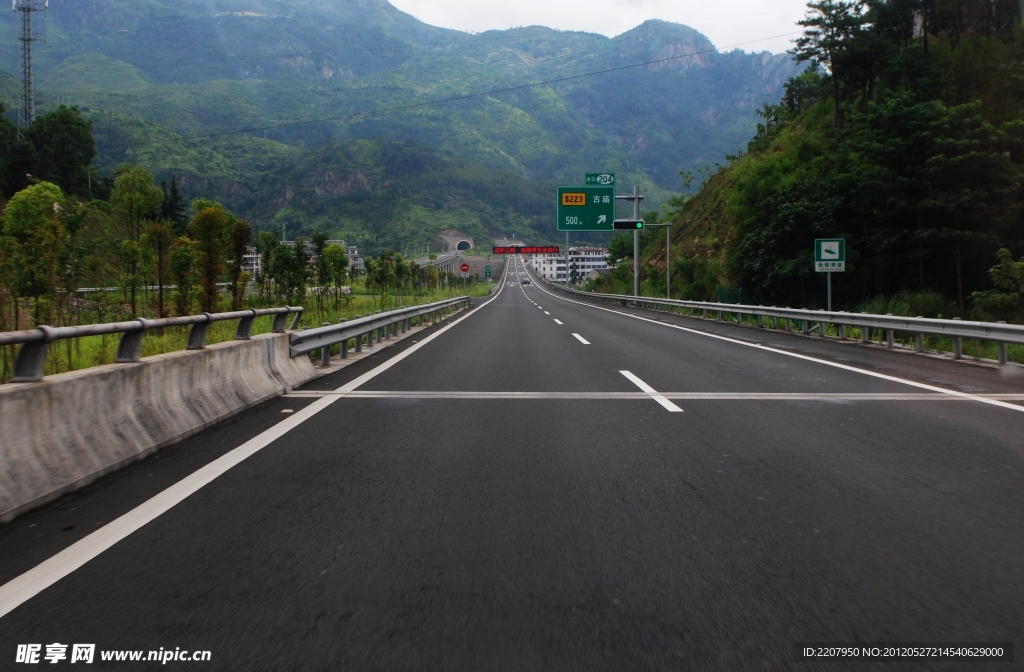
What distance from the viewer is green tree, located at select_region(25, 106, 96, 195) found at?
85.4 meters

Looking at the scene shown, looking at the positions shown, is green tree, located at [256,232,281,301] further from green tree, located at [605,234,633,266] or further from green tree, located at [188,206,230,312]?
green tree, located at [605,234,633,266]

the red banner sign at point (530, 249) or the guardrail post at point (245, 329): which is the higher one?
the red banner sign at point (530, 249)

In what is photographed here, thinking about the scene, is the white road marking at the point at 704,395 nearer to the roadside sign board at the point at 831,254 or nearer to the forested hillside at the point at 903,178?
Result: the roadside sign board at the point at 831,254

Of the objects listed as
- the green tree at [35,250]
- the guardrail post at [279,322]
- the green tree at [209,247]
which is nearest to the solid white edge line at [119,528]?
the guardrail post at [279,322]

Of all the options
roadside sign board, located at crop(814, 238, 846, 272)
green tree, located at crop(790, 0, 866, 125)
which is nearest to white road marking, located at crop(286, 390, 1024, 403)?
roadside sign board, located at crop(814, 238, 846, 272)

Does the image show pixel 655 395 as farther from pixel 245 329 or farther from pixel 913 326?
pixel 913 326

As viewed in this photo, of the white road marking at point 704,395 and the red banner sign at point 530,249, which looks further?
the red banner sign at point 530,249

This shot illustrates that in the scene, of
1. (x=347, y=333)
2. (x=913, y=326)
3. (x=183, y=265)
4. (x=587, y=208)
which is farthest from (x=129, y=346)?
(x=587, y=208)

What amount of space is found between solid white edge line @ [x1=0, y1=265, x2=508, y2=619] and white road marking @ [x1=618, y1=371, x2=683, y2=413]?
404 cm

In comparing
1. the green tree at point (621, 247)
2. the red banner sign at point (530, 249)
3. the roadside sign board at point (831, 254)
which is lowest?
the roadside sign board at point (831, 254)

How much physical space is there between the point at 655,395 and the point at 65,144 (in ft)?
316

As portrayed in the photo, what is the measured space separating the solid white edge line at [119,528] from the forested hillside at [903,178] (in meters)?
24.7

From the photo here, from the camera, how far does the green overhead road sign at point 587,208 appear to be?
43594 millimetres

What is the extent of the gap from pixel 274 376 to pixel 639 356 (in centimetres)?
738
